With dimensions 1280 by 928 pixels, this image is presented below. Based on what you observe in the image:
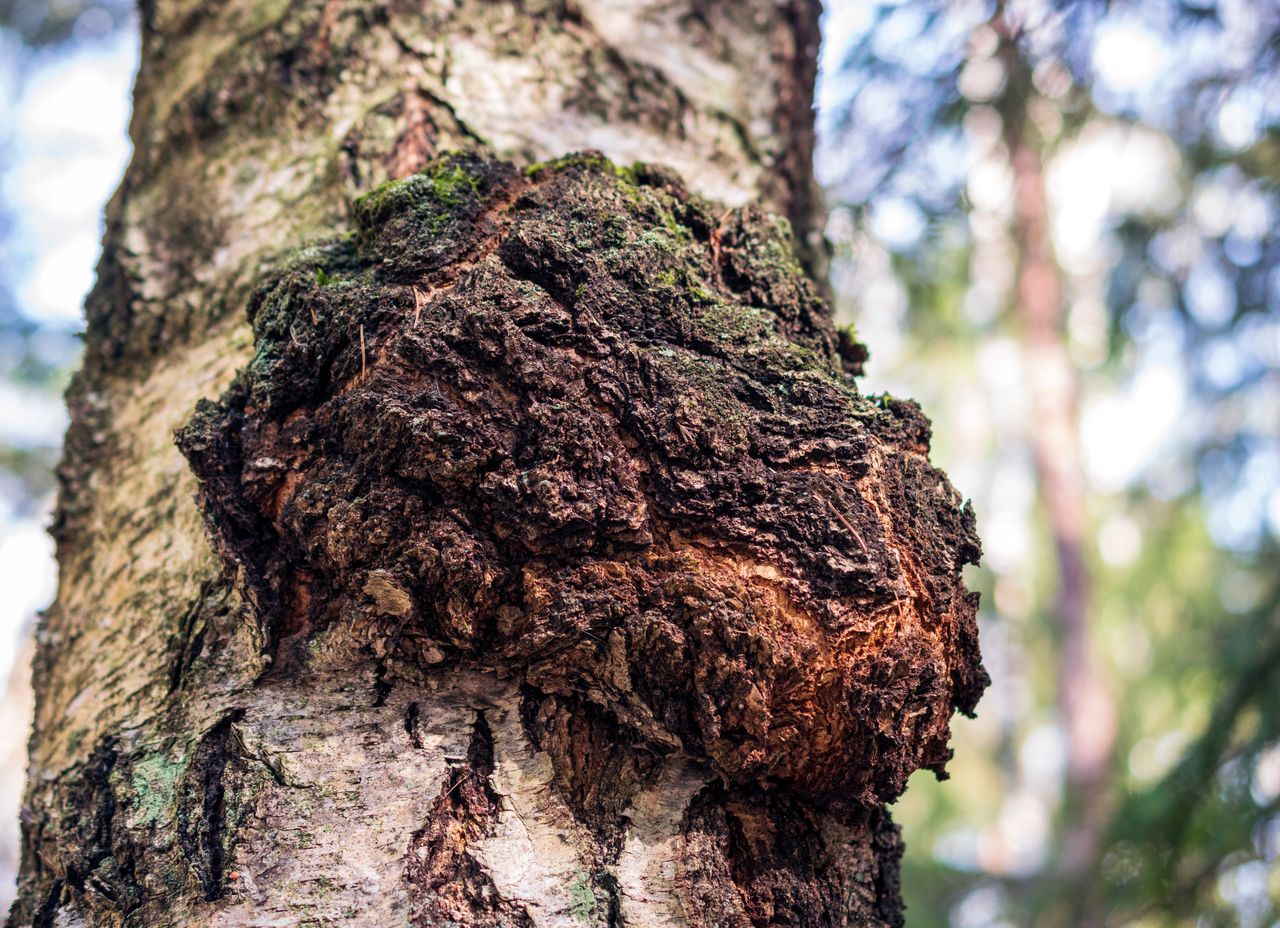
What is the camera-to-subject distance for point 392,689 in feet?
3.07

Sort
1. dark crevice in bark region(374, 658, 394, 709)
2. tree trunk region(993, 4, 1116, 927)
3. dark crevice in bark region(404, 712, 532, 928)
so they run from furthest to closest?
tree trunk region(993, 4, 1116, 927), dark crevice in bark region(374, 658, 394, 709), dark crevice in bark region(404, 712, 532, 928)

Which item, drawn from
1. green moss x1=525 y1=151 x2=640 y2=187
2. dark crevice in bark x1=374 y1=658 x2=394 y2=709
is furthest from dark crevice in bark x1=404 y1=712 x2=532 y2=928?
green moss x1=525 y1=151 x2=640 y2=187

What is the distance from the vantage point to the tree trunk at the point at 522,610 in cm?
87

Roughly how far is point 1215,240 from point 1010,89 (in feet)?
6.82

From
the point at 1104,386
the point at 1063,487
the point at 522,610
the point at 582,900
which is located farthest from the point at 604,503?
the point at 1104,386

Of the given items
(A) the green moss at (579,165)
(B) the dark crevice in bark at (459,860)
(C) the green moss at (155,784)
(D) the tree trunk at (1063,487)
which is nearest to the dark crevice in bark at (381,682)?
(B) the dark crevice in bark at (459,860)

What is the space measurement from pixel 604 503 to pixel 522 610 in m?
0.14

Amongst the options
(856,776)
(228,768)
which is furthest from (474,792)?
(856,776)

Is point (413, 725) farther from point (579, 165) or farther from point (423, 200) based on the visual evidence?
point (579, 165)

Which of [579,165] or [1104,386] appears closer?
[579,165]

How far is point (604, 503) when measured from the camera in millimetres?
876

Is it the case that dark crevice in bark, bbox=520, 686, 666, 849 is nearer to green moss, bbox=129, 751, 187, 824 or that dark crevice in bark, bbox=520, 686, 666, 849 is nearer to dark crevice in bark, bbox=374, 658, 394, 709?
dark crevice in bark, bbox=374, 658, 394, 709

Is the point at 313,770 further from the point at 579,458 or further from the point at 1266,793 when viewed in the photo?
the point at 1266,793

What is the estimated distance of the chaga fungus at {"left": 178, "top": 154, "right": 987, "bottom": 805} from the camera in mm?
883
